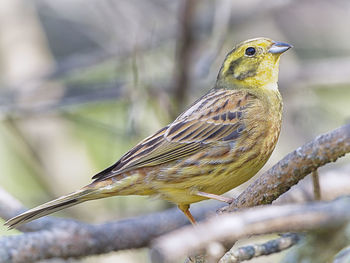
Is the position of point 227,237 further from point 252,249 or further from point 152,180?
point 152,180

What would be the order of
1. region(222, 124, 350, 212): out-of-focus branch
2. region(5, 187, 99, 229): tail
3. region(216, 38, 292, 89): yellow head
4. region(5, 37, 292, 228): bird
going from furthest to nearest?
region(216, 38, 292, 89): yellow head, region(5, 37, 292, 228): bird, region(5, 187, 99, 229): tail, region(222, 124, 350, 212): out-of-focus branch

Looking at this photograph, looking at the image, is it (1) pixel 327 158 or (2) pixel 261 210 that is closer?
(2) pixel 261 210

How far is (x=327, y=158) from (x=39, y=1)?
4583 mm

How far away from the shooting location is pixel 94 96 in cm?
501

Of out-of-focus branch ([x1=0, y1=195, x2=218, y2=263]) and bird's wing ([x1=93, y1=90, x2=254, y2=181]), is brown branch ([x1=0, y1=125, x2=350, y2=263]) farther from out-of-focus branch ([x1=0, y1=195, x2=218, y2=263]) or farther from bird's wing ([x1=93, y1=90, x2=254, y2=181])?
bird's wing ([x1=93, y1=90, x2=254, y2=181])

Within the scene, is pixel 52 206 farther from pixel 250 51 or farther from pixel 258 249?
pixel 250 51

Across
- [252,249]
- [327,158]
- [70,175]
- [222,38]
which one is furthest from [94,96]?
[327,158]

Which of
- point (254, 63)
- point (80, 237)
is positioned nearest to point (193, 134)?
point (254, 63)

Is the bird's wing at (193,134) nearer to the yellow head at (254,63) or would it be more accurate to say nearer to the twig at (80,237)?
the yellow head at (254,63)

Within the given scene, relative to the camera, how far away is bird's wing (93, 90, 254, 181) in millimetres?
3566

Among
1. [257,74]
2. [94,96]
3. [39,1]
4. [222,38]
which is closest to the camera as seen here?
[257,74]

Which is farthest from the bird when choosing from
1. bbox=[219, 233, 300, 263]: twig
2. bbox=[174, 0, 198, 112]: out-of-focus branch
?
bbox=[174, 0, 198, 112]: out-of-focus branch

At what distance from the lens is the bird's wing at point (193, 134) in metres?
3.57

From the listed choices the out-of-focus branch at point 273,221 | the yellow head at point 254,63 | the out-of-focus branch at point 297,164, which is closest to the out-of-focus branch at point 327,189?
the yellow head at point 254,63
